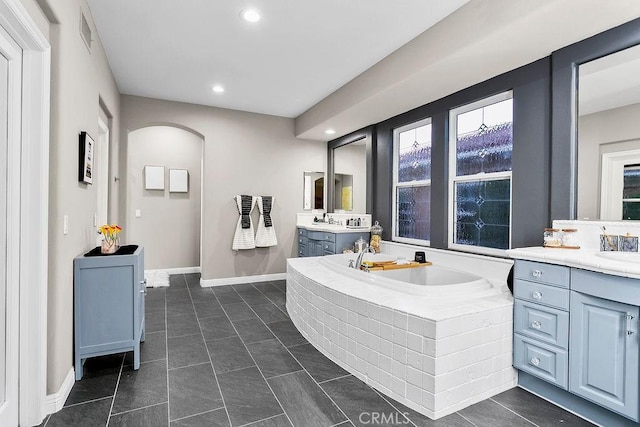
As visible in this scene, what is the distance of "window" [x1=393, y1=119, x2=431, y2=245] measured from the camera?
3930 mm

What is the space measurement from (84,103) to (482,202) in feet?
11.5

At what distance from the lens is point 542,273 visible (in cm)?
201

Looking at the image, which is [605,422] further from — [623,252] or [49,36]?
[49,36]

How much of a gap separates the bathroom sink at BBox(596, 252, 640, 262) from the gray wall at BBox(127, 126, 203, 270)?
562cm

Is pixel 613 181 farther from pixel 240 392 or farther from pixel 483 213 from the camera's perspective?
pixel 240 392

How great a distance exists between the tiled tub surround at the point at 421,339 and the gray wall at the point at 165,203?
4010 mm

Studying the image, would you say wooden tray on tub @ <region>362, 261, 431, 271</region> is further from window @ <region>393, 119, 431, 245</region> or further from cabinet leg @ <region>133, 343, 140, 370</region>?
cabinet leg @ <region>133, 343, 140, 370</region>

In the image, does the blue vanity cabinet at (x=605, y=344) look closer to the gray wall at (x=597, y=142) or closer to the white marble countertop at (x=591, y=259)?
the white marble countertop at (x=591, y=259)

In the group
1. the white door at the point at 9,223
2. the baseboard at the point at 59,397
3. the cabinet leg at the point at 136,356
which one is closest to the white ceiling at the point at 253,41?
the white door at the point at 9,223

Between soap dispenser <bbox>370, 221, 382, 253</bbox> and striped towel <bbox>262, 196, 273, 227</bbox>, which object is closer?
soap dispenser <bbox>370, 221, 382, 253</bbox>

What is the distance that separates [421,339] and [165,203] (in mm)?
5128

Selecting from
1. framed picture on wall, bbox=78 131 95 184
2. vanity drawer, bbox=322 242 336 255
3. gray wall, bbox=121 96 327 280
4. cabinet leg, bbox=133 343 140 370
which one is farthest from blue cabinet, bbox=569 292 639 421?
gray wall, bbox=121 96 327 280

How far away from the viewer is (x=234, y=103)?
15.6 feet

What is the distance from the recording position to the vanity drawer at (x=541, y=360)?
1.90 metres
